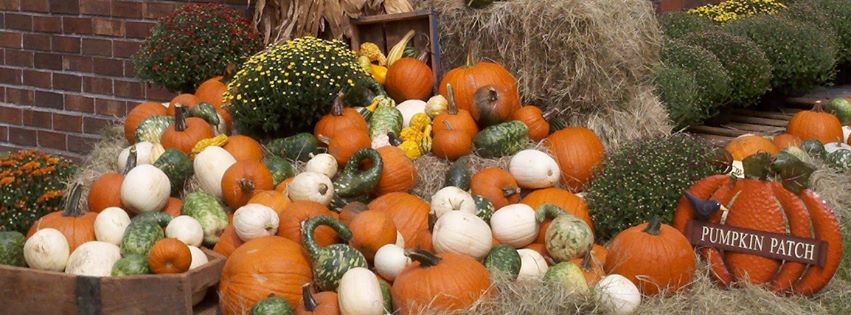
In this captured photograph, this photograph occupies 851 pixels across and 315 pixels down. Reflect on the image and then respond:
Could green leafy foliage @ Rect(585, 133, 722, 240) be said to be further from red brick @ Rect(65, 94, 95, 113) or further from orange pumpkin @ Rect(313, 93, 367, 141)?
red brick @ Rect(65, 94, 95, 113)

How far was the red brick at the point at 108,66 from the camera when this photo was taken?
721 cm

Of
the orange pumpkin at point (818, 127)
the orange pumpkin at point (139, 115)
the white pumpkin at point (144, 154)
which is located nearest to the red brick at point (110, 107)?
the orange pumpkin at point (139, 115)

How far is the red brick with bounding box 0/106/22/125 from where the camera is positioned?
7905 millimetres

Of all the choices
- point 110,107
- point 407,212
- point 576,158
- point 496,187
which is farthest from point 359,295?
point 110,107

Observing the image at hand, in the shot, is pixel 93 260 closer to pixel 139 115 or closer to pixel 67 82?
pixel 139 115

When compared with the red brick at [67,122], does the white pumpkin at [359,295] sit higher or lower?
higher

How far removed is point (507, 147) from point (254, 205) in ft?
4.83

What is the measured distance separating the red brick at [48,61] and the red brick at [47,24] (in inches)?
7.0

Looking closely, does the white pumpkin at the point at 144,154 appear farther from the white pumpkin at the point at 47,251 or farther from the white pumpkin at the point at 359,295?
the white pumpkin at the point at 359,295

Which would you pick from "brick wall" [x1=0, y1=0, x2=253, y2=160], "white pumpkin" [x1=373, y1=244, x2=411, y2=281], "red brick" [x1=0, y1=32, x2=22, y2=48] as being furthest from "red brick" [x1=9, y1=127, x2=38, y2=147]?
→ "white pumpkin" [x1=373, y1=244, x2=411, y2=281]

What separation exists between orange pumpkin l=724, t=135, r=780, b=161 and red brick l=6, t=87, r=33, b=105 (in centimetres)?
497

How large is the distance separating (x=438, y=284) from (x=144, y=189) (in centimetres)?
153

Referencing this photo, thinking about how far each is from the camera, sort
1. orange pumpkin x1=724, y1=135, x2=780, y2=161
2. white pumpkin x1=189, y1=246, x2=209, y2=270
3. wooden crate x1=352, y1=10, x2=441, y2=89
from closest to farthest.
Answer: white pumpkin x1=189, y1=246, x2=209, y2=270
orange pumpkin x1=724, y1=135, x2=780, y2=161
wooden crate x1=352, y1=10, x2=441, y2=89

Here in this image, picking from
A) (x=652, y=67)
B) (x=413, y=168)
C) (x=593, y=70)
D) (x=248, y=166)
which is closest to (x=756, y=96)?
(x=652, y=67)
